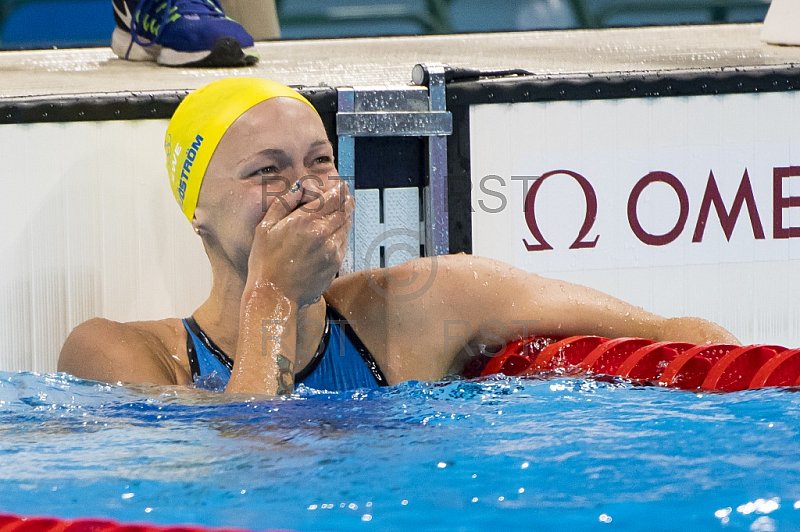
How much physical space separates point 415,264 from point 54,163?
0.87m

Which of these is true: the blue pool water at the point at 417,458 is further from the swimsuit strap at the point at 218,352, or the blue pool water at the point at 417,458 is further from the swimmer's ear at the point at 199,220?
the swimmer's ear at the point at 199,220

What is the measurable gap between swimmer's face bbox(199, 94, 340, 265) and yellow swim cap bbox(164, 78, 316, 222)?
0.02 metres

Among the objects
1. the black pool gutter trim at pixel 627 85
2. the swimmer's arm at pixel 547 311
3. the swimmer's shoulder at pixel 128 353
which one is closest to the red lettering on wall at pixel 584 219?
the black pool gutter trim at pixel 627 85

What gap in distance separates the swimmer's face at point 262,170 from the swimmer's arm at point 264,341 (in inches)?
5.1

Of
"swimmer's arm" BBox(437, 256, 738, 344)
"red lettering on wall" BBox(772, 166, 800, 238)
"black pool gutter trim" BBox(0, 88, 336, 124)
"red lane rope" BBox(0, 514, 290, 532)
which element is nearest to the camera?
"red lane rope" BBox(0, 514, 290, 532)

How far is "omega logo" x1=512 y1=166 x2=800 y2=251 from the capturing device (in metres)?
2.36

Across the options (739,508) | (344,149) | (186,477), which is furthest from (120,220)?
(739,508)

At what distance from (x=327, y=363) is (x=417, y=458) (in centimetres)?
51

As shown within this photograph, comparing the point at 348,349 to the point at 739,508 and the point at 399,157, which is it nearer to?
the point at 399,157

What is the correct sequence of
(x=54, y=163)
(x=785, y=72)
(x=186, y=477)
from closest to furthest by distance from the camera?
(x=186, y=477)
(x=54, y=163)
(x=785, y=72)

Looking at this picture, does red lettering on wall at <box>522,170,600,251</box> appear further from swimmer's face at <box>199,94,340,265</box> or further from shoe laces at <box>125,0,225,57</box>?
shoe laces at <box>125,0,225,57</box>

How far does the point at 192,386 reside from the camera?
73.7 inches

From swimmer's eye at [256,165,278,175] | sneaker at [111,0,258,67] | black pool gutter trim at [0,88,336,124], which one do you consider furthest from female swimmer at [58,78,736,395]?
sneaker at [111,0,258,67]

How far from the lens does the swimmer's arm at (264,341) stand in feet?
5.73
